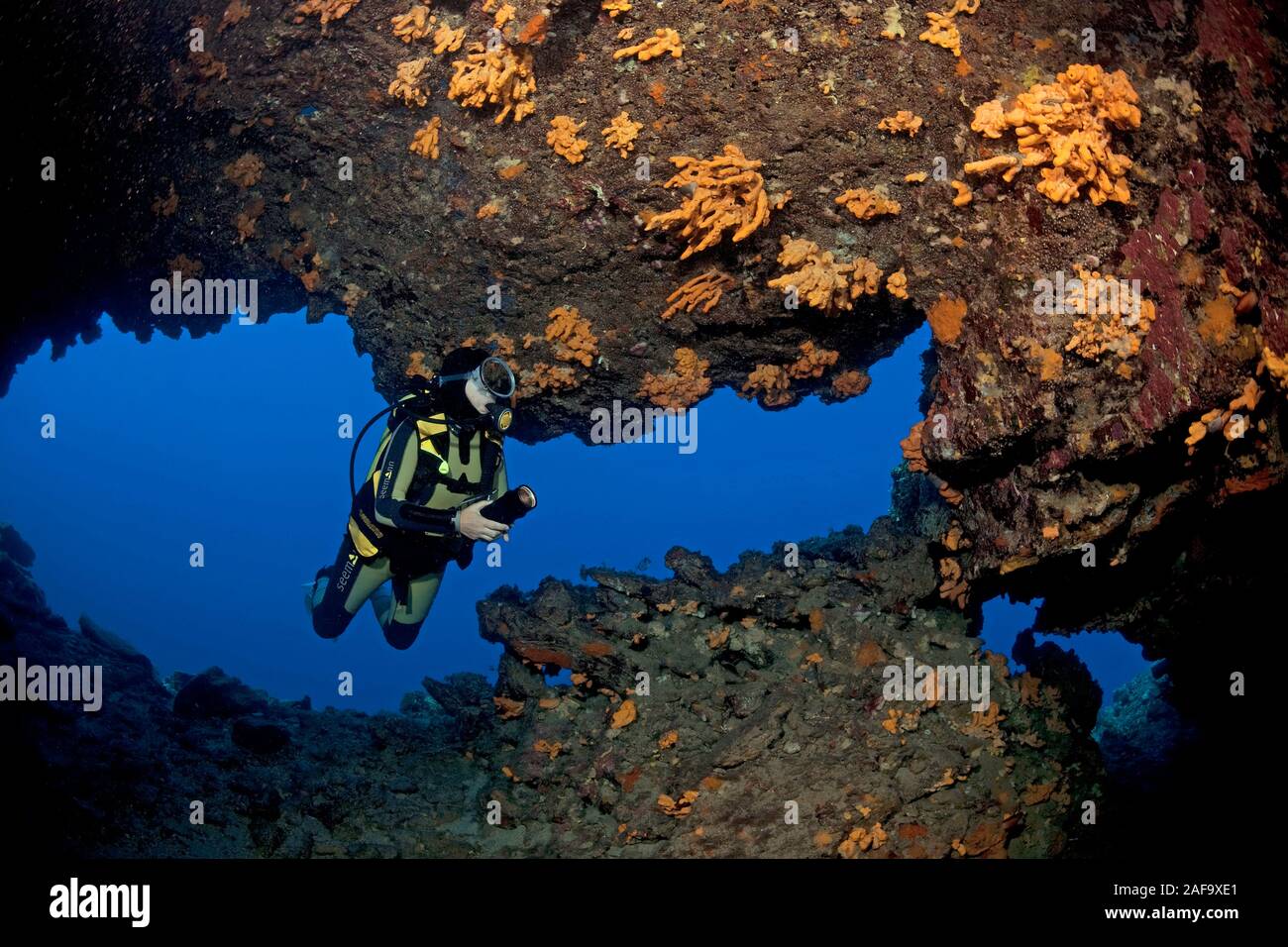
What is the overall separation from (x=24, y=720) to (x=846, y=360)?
26.3ft

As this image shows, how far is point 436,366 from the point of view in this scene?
22.1ft

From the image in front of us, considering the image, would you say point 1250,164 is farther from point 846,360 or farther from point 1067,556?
point 846,360

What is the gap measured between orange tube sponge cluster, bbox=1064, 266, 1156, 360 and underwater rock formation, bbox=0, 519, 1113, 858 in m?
2.45

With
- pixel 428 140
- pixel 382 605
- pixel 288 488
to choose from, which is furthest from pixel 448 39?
pixel 288 488

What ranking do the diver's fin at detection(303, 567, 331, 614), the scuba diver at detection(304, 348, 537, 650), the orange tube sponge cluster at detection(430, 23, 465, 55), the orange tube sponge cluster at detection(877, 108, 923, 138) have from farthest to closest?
the diver's fin at detection(303, 567, 331, 614)
the scuba diver at detection(304, 348, 537, 650)
the orange tube sponge cluster at detection(430, 23, 465, 55)
the orange tube sponge cluster at detection(877, 108, 923, 138)

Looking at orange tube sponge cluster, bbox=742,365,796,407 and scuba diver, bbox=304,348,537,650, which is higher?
→ orange tube sponge cluster, bbox=742,365,796,407

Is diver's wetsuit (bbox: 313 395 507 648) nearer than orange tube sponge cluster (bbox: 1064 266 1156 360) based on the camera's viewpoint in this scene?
No

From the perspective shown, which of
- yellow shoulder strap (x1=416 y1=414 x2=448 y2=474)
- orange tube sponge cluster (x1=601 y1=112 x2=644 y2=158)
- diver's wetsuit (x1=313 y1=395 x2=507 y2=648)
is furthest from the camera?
yellow shoulder strap (x1=416 y1=414 x2=448 y2=474)

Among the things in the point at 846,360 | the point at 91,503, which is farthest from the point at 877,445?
the point at 91,503

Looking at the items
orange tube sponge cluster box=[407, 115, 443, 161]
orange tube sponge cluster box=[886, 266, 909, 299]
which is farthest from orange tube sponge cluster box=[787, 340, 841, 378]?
orange tube sponge cluster box=[407, 115, 443, 161]

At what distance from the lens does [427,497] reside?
6.58 m

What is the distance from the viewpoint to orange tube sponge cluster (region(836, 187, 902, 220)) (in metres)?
4.79

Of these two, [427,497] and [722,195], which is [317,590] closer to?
[427,497]

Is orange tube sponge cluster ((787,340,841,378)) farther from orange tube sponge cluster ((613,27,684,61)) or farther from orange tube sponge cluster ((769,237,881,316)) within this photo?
orange tube sponge cluster ((613,27,684,61))
